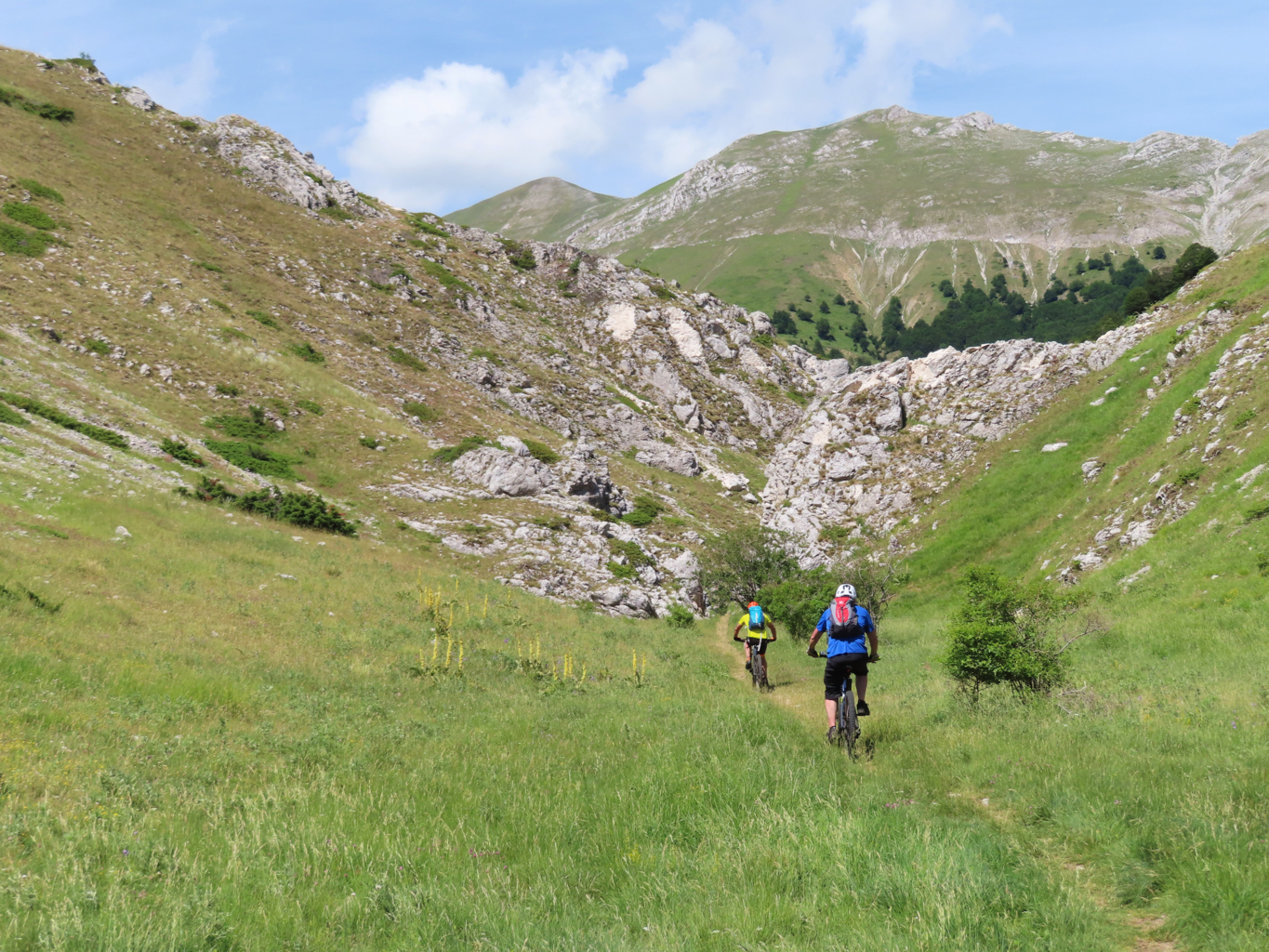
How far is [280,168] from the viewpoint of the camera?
74500mm

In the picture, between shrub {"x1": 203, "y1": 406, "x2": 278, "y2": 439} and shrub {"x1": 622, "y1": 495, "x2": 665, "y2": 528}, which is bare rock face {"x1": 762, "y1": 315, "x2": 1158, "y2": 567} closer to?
shrub {"x1": 622, "y1": 495, "x2": 665, "y2": 528}

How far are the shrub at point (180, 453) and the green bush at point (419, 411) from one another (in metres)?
19.1

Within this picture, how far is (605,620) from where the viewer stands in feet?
105

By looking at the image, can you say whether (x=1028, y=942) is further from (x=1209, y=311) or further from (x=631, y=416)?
(x=631, y=416)

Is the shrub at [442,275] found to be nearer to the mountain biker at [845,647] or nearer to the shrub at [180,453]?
the shrub at [180,453]

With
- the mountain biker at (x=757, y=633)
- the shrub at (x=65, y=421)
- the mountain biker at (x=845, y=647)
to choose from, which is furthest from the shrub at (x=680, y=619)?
the shrub at (x=65, y=421)

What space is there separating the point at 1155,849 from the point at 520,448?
148ft

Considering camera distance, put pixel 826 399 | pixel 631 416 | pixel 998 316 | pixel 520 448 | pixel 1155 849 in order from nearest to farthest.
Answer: pixel 1155 849 → pixel 520 448 → pixel 826 399 → pixel 631 416 → pixel 998 316

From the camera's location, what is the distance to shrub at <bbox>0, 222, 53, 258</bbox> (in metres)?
43.3

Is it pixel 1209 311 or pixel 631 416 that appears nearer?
pixel 1209 311

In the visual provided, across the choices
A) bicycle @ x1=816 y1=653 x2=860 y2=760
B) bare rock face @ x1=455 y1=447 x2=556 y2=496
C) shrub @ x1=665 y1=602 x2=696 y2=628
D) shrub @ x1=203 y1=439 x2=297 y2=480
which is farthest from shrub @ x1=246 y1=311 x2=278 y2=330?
bicycle @ x1=816 y1=653 x2=860 y2=760

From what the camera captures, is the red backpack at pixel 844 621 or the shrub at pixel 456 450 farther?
the shrub at pixel 456 450

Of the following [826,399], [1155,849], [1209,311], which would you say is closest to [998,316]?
[826,399]

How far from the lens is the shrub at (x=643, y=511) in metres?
51.2
